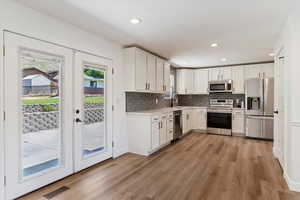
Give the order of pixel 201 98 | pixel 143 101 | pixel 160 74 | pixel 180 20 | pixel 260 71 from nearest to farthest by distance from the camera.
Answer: pixel 180 20, pixel 143 101, pixel 160 74, pixel 260 71, pixel 201 98

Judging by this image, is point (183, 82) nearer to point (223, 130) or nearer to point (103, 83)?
point (223, 130)

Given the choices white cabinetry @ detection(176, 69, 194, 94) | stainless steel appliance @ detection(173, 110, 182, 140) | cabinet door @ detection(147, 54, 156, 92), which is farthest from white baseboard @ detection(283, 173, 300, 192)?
white cabinetry @ detection(176, 69, 194, 94)

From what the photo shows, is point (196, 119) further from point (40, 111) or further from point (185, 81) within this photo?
point (40, 111)

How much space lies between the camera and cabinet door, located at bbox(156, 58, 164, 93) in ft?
15.1

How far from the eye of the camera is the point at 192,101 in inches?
271

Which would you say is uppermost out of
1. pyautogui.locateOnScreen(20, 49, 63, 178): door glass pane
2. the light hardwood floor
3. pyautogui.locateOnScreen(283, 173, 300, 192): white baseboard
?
pyautogui.locateOnScreen(20, 49, 63, 178): door glass pane

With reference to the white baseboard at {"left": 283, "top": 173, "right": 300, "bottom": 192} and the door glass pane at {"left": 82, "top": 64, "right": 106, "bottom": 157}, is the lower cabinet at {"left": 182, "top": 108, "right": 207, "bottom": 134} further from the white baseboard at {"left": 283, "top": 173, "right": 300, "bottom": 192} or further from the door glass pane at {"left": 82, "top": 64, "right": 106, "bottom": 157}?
the white baseboard at {"left": 283, "top": 173, "right": 300, "bottom": 192}

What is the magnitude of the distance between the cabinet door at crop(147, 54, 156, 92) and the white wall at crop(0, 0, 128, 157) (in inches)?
29.4

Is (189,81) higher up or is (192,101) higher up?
(189,81)

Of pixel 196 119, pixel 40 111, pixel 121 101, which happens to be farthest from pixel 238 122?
pixel 40 111

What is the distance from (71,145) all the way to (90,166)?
62 cm

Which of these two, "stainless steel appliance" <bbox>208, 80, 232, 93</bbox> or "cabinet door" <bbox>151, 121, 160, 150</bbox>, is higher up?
"stainless steel appliance" <bbox>208, 80, 232, 93</bbox>

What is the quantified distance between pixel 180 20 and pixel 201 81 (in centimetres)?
413

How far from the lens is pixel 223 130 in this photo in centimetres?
570
